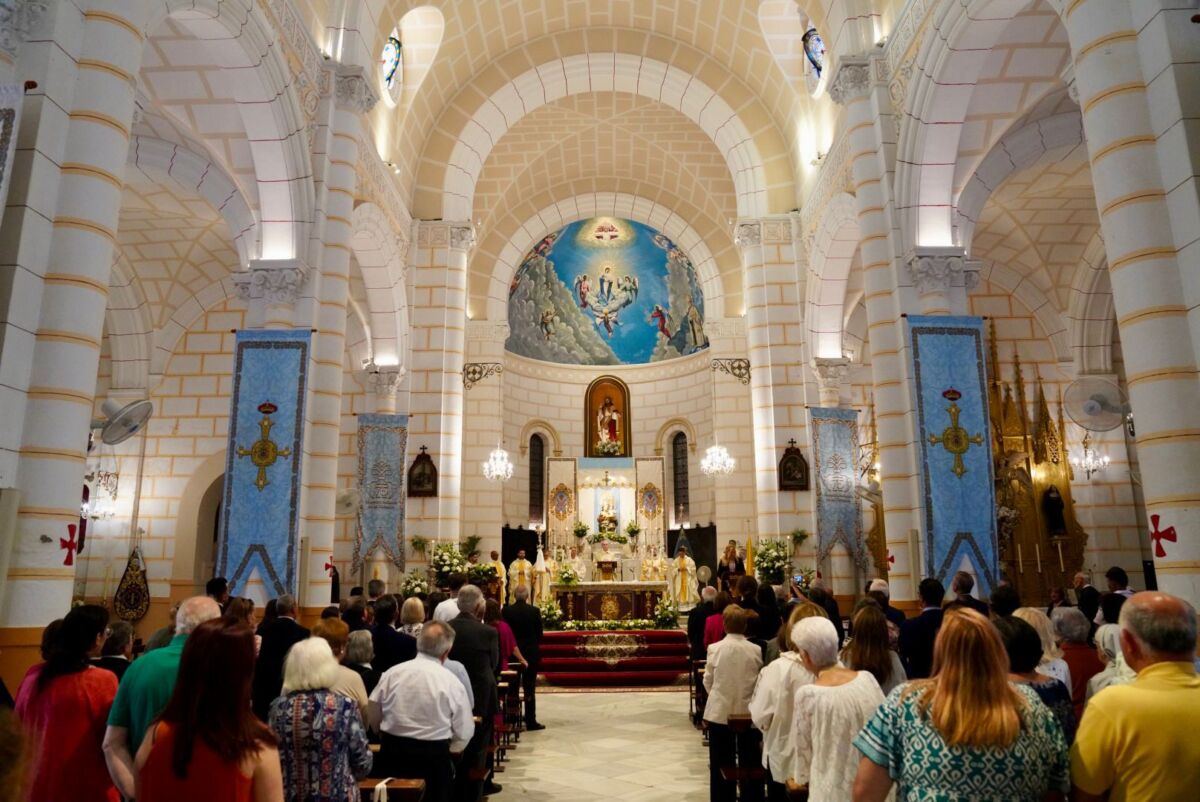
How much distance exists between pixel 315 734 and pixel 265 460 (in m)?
7.48

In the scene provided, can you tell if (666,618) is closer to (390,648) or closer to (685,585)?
(685,585)

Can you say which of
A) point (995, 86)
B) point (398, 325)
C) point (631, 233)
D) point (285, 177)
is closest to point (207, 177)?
point (285, 177)

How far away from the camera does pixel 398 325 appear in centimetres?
1747

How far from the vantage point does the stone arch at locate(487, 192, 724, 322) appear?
939 inches

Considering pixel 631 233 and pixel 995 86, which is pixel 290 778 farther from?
pixel 631 233

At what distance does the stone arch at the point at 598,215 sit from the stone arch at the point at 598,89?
4.59 meters

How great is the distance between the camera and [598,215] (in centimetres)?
2577

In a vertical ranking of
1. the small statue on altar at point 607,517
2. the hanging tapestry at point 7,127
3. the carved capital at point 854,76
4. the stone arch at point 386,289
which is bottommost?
the small statue on altar at point 607,517

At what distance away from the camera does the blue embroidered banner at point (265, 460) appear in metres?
10.1

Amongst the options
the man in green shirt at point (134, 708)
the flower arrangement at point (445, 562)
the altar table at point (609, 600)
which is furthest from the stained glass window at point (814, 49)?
the man in green shirt at point (134, 708)

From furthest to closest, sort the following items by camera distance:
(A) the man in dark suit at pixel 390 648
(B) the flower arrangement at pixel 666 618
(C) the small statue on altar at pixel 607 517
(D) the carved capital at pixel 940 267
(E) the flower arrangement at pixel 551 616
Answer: (C) the small statue on altar at pixel 607 517
(E) the flower arrangement at pixel 551 616
(B) the flower arrangement at pixel 666 618
(D) the carved capital at pixel 940 267
(A) the man in dark suit at pixel 390 648

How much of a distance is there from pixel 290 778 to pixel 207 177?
37.7 feet

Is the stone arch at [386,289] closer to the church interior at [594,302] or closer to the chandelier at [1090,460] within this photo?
the church interior at [594,302]

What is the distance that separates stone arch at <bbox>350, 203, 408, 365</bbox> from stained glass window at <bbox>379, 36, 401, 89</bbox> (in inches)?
106
